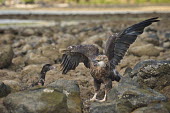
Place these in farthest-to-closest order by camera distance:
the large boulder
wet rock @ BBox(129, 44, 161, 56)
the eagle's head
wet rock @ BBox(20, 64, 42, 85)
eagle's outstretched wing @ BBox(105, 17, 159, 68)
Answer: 1. wet rock @ BBox(129, 44, 161, 56)
2. wet rock @ BBox(20, 64, 42, 85)
3. eagle's outstretched wing @ BBox(105, 17, 159, 68)
4. the eagle's head
5. the large boulder

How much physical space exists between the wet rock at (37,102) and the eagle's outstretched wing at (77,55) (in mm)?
1100

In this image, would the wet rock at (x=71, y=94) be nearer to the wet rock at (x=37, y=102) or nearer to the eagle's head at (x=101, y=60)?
the wet rock at (x=37, y=102)

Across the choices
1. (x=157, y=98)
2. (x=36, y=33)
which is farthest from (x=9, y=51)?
(x=36, y=33)

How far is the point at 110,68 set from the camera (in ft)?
21.1

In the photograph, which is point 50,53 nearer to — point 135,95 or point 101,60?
point 101,60

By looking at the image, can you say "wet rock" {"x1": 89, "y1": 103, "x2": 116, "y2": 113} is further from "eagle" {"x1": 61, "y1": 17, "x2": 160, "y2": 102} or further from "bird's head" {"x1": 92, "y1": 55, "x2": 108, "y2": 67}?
"bird's head" {"x1": 92, "y1": 55, "x2": 108, "y2": 67}

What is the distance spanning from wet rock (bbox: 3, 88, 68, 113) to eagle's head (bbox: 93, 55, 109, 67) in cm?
91

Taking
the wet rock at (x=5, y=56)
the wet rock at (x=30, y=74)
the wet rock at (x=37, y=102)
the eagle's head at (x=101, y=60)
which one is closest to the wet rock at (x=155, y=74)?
the eagle's head at (x=101, y=60)

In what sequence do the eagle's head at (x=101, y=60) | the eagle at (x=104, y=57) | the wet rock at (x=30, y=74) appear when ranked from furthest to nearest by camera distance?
1. the wet rock at (x=30, y=74)
2. the eagle at (x=104, y=57)
3. the eagle's head at (x=101, y=60)

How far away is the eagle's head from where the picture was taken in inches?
235

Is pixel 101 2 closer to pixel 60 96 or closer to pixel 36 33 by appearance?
pixel 36 33

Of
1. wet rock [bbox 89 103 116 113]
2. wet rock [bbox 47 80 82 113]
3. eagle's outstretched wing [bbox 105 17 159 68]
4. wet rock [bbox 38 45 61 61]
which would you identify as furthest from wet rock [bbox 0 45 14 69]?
wet rock [bbox 89 103 116 113]

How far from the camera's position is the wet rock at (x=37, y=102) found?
520 centimetres

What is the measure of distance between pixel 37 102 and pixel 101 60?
1360mm
